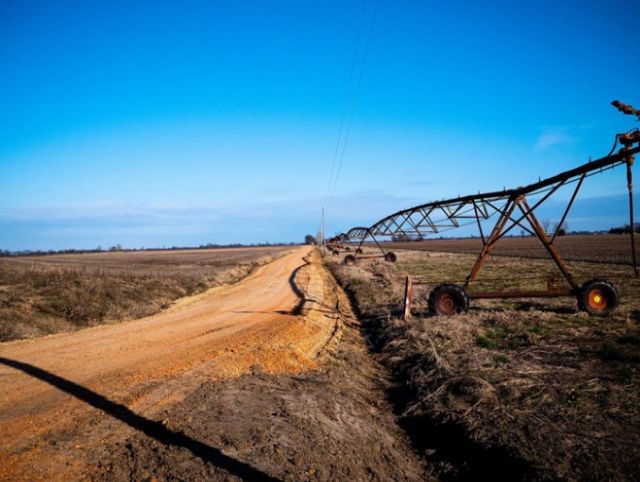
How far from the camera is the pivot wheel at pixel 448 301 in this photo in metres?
12.4

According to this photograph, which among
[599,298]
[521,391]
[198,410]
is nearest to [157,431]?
[198,410]

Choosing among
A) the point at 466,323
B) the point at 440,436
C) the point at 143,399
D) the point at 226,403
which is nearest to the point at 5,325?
the point at 143,399

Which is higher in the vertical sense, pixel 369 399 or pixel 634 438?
pixel 634 438

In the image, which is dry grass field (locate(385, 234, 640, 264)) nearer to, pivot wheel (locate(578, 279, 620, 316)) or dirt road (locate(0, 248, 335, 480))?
pivot wheel (locate(578, 279, 620, 316))

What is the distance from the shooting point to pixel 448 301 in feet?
41.3

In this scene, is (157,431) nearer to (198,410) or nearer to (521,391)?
(198,410)

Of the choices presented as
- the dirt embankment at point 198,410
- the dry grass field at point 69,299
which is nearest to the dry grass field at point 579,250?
the dirt embankment at point 198,410

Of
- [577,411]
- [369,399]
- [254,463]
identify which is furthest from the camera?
[369,399]

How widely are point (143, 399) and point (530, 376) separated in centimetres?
736

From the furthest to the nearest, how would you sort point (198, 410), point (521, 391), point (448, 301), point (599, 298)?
point (448, 301), point (599, 298), point (521, 391), point (198, 410)

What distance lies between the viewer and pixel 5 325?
11.5m

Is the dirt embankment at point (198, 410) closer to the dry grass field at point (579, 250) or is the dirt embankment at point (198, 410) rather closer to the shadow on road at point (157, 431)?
the shadow on road at point (157, 431)

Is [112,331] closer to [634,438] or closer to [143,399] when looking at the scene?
[143,399]

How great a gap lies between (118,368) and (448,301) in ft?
33.6
